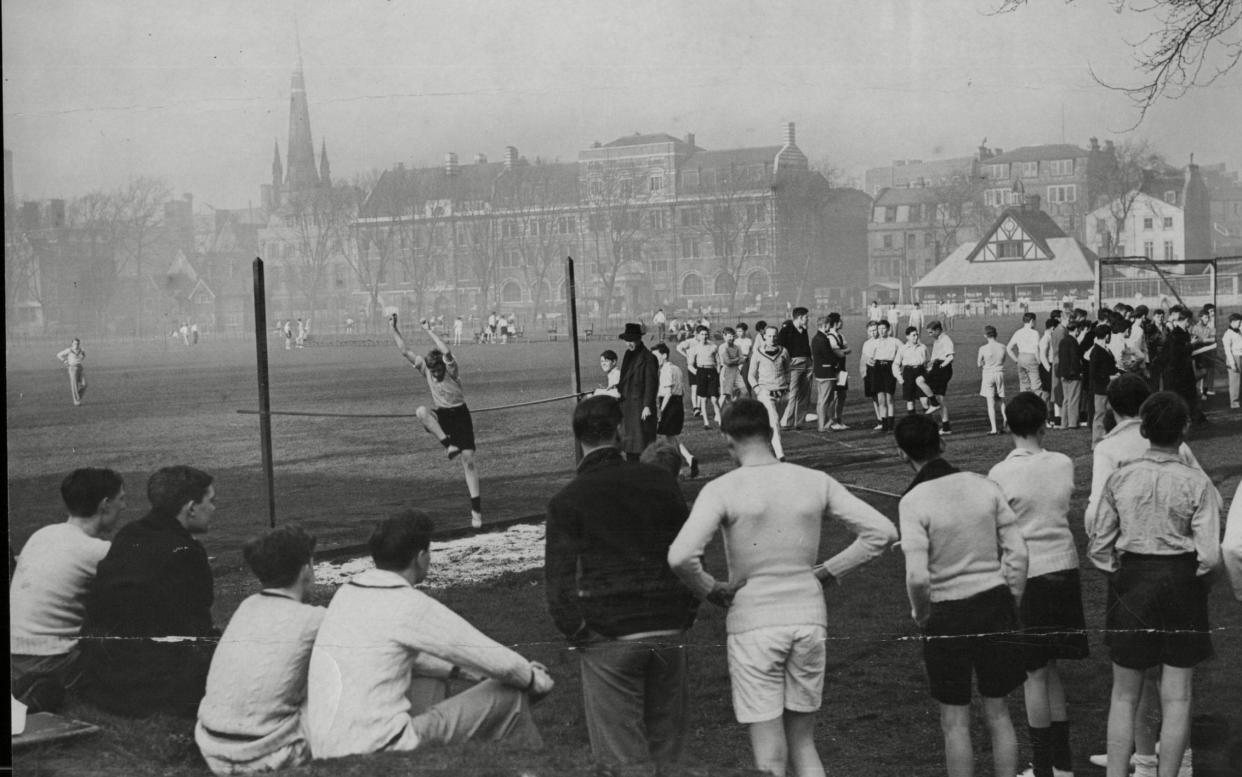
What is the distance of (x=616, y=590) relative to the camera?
155 inches

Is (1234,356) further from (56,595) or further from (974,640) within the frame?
(56,595)

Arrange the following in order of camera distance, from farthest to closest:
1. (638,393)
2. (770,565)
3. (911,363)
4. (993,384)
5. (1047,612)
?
(638,393) < (911,363) < (993,384) < (1047,612) < (770,565)

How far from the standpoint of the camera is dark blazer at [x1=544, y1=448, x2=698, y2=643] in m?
3.79

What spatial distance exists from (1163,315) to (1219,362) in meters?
1.32

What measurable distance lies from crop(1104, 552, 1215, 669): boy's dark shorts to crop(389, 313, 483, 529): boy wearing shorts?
4185 mm

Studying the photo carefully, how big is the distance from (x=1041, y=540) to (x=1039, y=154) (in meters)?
2.65

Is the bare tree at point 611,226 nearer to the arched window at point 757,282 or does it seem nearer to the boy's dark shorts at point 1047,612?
the arched window at point 757,282

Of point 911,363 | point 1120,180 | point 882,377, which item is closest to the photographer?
point 1120,180

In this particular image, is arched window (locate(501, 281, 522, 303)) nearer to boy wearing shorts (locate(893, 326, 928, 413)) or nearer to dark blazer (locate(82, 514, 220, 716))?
boy wearing shorts (locate(893, 326, 928, 413))

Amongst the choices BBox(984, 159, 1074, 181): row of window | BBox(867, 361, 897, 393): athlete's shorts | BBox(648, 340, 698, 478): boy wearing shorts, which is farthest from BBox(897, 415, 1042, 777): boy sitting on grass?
BBox(648, 340, 698, 478): boy wearing shorts

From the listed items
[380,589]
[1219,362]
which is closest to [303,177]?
[380,589]

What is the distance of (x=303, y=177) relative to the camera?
6.60 metres

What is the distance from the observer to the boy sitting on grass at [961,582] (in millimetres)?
3729

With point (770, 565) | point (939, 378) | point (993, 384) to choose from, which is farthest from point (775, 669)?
point (939, 378)
